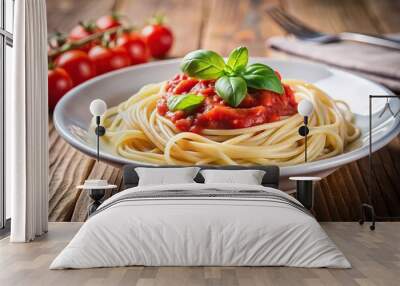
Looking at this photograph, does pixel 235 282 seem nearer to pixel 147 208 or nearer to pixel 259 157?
pixel 147 208

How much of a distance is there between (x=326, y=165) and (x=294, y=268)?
1191mm

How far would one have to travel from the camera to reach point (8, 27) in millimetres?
4879

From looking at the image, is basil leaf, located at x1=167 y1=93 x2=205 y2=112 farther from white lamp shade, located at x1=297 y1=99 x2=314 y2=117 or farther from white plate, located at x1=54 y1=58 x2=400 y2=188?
white lamp shade, located at x1=297 y1=99 x2=314 y2=117

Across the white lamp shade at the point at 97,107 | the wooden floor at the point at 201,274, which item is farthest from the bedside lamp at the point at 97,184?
the wooden floor at the point at 201,274

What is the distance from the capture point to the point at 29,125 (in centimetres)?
460

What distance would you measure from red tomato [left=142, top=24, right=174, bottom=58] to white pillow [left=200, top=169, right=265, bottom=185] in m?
1.34

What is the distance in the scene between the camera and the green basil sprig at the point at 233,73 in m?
4.78

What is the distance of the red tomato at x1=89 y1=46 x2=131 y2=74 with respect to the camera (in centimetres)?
547

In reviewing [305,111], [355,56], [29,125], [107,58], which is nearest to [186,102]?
[305,111]

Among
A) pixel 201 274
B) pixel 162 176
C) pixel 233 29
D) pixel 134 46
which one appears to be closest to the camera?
pixel 201 274

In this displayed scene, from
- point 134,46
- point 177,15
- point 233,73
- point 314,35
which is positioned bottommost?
point 233,73

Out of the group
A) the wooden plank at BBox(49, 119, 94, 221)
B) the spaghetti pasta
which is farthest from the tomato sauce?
the wooden plank at BBox(49, 119, 94, 221)

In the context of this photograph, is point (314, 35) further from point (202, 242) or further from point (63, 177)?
point (202, 242)

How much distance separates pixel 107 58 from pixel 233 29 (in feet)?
3.70
